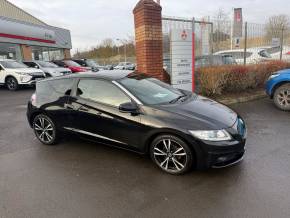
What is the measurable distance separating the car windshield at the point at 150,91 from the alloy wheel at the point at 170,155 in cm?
69

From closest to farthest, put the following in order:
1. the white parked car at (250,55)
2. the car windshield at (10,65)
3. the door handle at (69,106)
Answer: the door handle at (69,106) < the white parked car at (250,55) < the car windshield at (10,65)

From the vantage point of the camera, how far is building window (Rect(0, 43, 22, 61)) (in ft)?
64.2

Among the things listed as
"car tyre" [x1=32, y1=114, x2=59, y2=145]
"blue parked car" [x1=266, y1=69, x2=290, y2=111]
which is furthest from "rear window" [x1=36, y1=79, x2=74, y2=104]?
"blue parked car" [x1=266, y1=69, x2=290, y2=111]

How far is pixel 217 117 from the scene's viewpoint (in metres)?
3.71

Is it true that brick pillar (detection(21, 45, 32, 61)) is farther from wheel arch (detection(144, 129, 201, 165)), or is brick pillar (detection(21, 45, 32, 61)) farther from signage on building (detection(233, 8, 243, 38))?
wheel arch (detection(144, 129, 201, 165))

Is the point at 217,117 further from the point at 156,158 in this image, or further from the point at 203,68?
the point at 203,68

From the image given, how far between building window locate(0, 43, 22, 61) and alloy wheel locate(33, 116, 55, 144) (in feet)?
56.5

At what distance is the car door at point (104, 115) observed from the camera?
3.88 meters

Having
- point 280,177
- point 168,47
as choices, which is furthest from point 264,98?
point 280,177

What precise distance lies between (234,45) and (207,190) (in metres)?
8.29

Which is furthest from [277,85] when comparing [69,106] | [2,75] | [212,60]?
[2,75]

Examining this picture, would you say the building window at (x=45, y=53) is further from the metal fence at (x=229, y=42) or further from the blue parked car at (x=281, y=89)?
the blue parked car at (x=281, y=89)

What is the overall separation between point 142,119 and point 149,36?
4.20 metres

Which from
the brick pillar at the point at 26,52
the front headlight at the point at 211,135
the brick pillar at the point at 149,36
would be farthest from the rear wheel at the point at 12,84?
the front headlight at the point at 211,135
